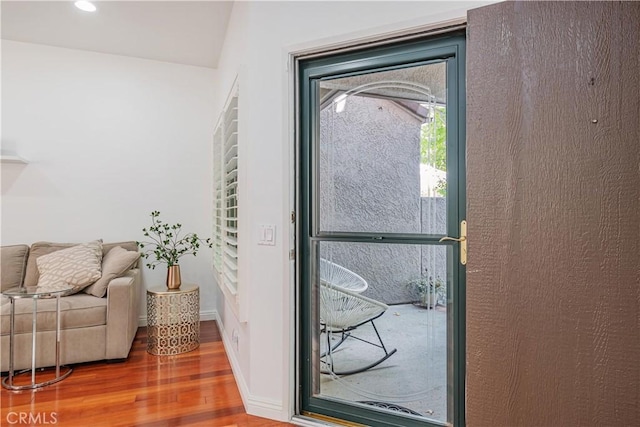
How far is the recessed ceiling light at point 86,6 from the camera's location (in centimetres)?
267

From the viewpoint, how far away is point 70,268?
2893 mm

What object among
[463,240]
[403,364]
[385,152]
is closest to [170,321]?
[403,364]

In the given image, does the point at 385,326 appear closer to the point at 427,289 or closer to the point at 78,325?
the point at 427,289

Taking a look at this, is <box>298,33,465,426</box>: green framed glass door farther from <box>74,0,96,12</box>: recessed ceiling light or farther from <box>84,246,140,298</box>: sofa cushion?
<box>74,0,96,12</box>: recessed ceiling light

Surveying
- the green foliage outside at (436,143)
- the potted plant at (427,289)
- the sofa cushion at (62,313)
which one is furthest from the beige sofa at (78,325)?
the green foliage outside at (436,143)

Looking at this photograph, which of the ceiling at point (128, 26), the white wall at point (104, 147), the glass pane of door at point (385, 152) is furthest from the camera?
the white wall at point (104, 147)

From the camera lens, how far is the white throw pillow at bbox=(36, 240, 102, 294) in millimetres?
2854

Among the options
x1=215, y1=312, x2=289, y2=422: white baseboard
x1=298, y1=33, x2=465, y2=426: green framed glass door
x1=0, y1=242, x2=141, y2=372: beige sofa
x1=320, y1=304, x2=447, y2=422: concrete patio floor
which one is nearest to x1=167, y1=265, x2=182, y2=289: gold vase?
x1=0, y1=242, x2=141, y2=372: beige sofa

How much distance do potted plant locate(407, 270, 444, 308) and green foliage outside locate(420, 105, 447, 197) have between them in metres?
0.43

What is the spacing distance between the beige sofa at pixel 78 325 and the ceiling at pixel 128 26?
1.99 m

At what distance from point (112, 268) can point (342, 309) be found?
2.02m

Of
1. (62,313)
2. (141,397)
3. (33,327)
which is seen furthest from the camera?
(62,313)

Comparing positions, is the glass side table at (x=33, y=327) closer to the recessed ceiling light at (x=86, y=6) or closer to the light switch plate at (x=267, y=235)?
the light switch plate at (x=267, y=235)

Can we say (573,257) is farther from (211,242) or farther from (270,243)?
(211,242)
